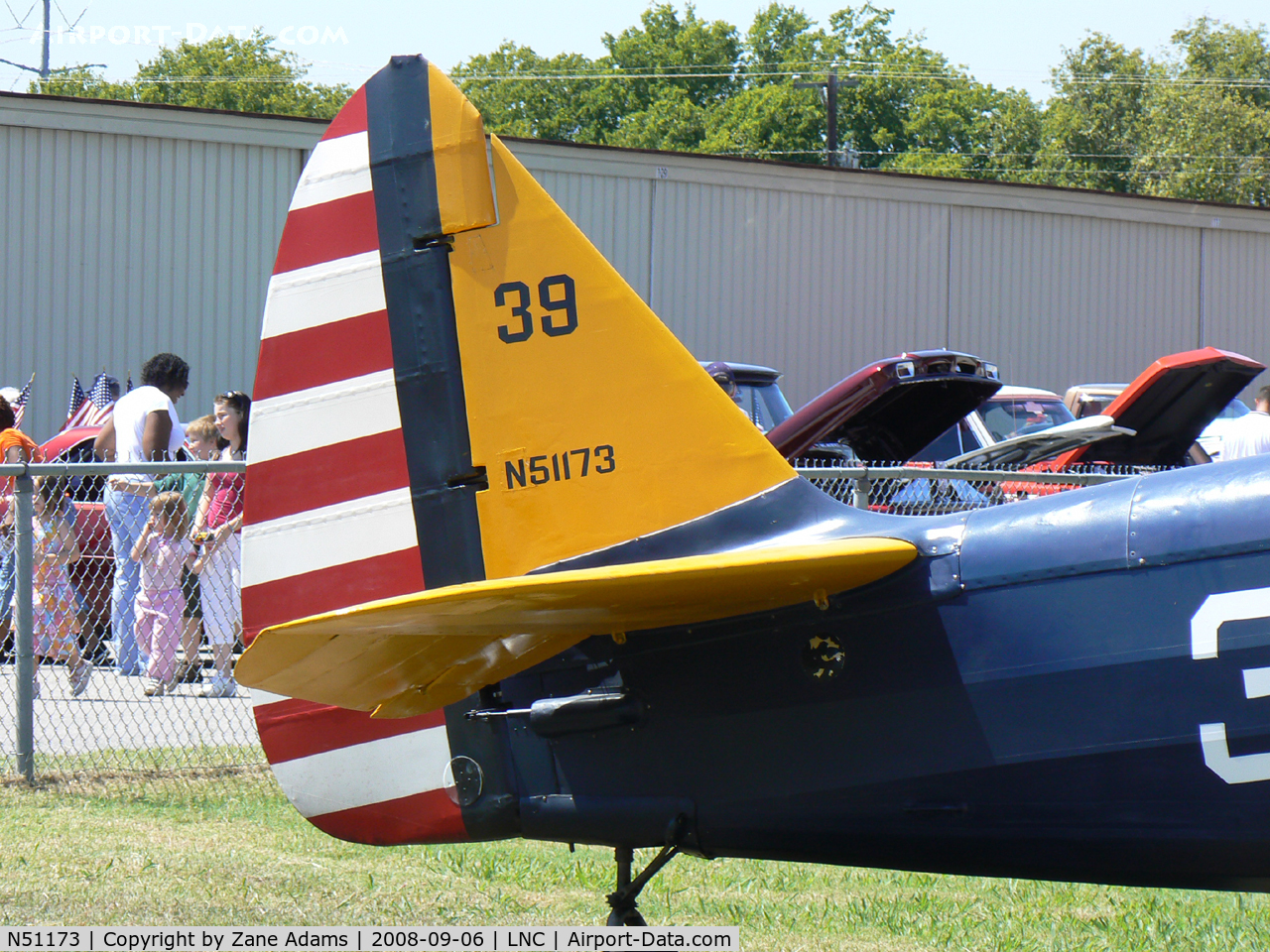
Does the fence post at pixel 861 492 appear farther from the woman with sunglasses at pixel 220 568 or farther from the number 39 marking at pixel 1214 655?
the number 39 marking at pixel 1214 655

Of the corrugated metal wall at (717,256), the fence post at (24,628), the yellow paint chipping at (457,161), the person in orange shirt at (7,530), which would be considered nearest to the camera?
the yellow paint chipping at (457,161)

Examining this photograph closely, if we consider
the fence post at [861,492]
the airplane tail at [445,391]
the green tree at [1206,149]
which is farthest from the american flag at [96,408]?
the green tree at [1206,149]

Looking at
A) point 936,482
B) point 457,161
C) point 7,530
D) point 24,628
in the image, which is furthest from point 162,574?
point 457,161

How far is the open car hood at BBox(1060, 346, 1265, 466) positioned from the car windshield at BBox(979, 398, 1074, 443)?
7.35ft

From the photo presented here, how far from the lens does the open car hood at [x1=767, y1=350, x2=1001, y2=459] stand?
25.8 feet

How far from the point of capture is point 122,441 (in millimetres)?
7363

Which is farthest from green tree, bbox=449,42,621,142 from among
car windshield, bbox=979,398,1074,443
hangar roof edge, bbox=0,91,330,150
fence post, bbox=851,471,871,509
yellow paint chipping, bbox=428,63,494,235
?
yellow paint chipping, bbox=428,63,494,235

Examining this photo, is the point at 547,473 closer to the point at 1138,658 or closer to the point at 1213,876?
the point at 1138,658

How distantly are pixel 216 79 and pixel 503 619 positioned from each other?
2305 inches

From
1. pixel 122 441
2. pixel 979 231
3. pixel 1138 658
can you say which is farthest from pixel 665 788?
pixel 979 231

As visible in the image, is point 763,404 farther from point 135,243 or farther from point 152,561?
point 135,243

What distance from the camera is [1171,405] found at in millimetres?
8742

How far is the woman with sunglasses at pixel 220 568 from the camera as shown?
22.2ft
